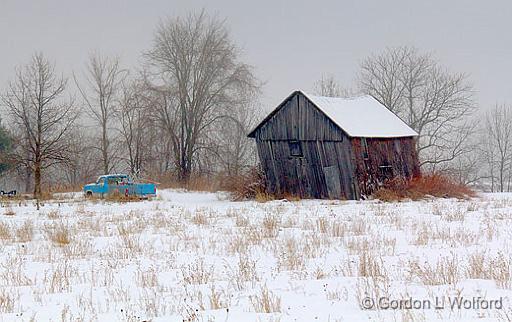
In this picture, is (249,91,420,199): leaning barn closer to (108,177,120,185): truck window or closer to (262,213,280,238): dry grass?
(108,177,120,185): truck window

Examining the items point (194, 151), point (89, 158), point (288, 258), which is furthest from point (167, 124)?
point (288, 258)

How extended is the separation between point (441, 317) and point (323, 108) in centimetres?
2328

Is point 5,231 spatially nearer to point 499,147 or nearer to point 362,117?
point 362,117

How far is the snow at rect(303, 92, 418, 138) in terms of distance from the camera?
2762 cm

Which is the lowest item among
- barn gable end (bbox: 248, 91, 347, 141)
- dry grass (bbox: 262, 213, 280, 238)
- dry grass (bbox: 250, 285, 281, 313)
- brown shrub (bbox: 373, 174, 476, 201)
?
dry grass (bbox: 250, 285, 281, 313)

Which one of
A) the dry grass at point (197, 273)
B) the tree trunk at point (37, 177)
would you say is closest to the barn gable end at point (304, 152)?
the tree trunk at point (37, 177)

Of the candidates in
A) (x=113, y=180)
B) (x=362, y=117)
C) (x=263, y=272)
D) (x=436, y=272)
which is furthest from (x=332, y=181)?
(x=436, y=272)

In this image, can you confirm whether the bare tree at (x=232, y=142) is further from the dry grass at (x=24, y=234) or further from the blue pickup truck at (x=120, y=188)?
the dry grass at (x=24, y=234)

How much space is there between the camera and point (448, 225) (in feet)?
42.7

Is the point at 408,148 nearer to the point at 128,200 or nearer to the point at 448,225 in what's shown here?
the point at 128,200

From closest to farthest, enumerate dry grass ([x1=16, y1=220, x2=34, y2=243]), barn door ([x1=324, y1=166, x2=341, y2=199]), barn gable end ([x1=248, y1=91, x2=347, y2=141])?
dry grass ([x1=16, y1=220, x2=34, y2=243]) → barn door ([x1=324, y1=166, x2=341, y2=199]) → barn gable end ([x1=248, y1=91, x2=347, y2=141])

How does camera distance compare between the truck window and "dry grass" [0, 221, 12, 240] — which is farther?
the truck window

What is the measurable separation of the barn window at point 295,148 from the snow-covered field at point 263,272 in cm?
1504

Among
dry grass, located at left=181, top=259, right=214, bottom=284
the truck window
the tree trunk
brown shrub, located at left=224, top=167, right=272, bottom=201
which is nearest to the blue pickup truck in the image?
the truck window
